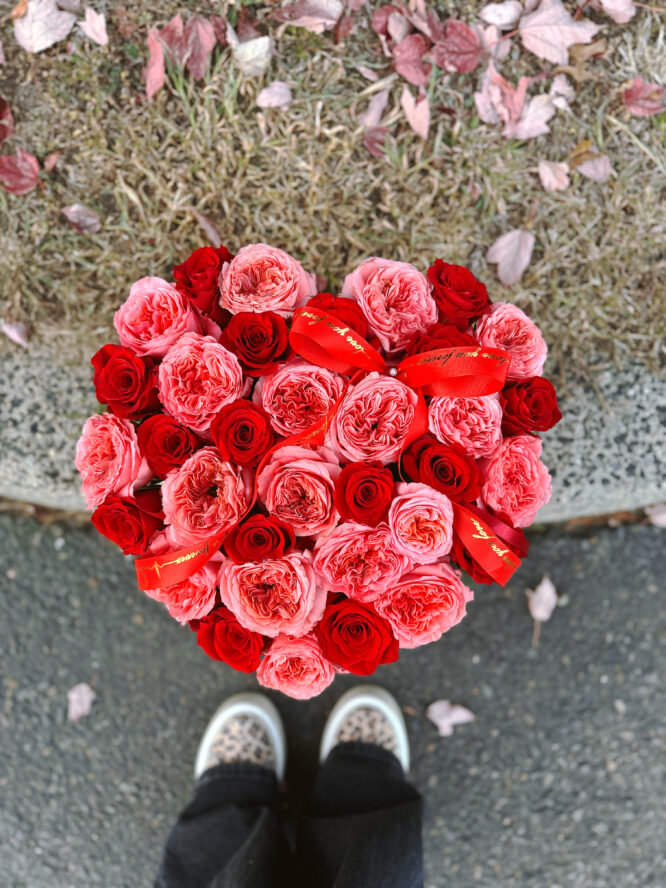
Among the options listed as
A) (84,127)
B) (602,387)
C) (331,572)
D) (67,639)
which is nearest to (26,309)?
(84,127)

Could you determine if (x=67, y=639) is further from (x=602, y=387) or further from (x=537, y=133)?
(x=537, y=133)

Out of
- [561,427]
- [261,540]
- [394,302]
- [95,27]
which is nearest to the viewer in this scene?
[261,540]

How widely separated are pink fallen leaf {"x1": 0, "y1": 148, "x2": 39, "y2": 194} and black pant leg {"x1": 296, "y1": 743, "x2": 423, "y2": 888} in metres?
1.82

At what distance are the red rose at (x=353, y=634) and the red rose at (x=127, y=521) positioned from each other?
1.05 feet

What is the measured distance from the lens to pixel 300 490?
0.94 meters

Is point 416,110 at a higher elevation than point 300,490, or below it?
higher

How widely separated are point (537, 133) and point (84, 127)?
117cm

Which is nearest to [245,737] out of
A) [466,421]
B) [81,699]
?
[81,699]

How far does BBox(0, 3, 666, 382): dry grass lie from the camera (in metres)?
1.61

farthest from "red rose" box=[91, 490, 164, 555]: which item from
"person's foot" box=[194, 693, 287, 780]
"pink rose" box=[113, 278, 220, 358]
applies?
"person's foot" box=[194, 693, 287, 780]

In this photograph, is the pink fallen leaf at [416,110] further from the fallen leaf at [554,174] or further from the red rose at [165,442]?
the red rose at [165,442]

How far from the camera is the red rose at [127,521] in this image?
38.6 inches

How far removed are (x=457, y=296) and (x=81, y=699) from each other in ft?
5.76

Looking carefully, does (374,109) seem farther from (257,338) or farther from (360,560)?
(360,560)
